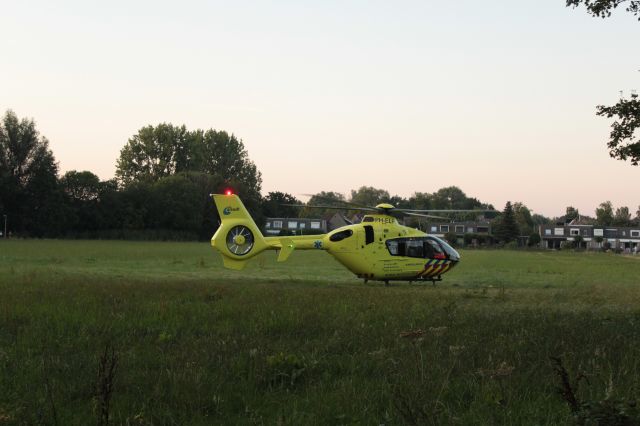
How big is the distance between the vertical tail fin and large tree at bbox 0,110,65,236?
77.3 m

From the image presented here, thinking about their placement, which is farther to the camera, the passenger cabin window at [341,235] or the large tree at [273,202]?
the large tree at [273,202]

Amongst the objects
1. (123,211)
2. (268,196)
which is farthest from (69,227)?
(268,196)

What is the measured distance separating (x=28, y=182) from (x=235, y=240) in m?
81.0

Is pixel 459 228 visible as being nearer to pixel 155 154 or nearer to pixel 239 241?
pixel 155 154

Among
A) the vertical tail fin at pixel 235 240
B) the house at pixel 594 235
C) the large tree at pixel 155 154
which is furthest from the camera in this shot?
the house at pixel 594 235

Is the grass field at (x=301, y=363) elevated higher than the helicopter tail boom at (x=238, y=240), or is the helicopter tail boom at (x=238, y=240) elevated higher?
the helicopter tail boom at (x=238, y=240)

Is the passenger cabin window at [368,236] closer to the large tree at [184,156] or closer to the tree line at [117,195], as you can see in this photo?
the tree line at [117,195]

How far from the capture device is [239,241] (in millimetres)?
24453

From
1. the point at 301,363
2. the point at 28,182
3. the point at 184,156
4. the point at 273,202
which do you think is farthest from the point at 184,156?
the point at 301,363

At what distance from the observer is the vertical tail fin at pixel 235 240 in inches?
961

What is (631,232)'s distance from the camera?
159 m

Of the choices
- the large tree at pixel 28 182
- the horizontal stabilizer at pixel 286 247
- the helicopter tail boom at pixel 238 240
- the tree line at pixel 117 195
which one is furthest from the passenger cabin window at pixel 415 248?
the large tree at pixel 28 182

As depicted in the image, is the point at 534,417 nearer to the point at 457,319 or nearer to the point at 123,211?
the point at 457,319

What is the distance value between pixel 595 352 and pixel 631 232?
560 feet
